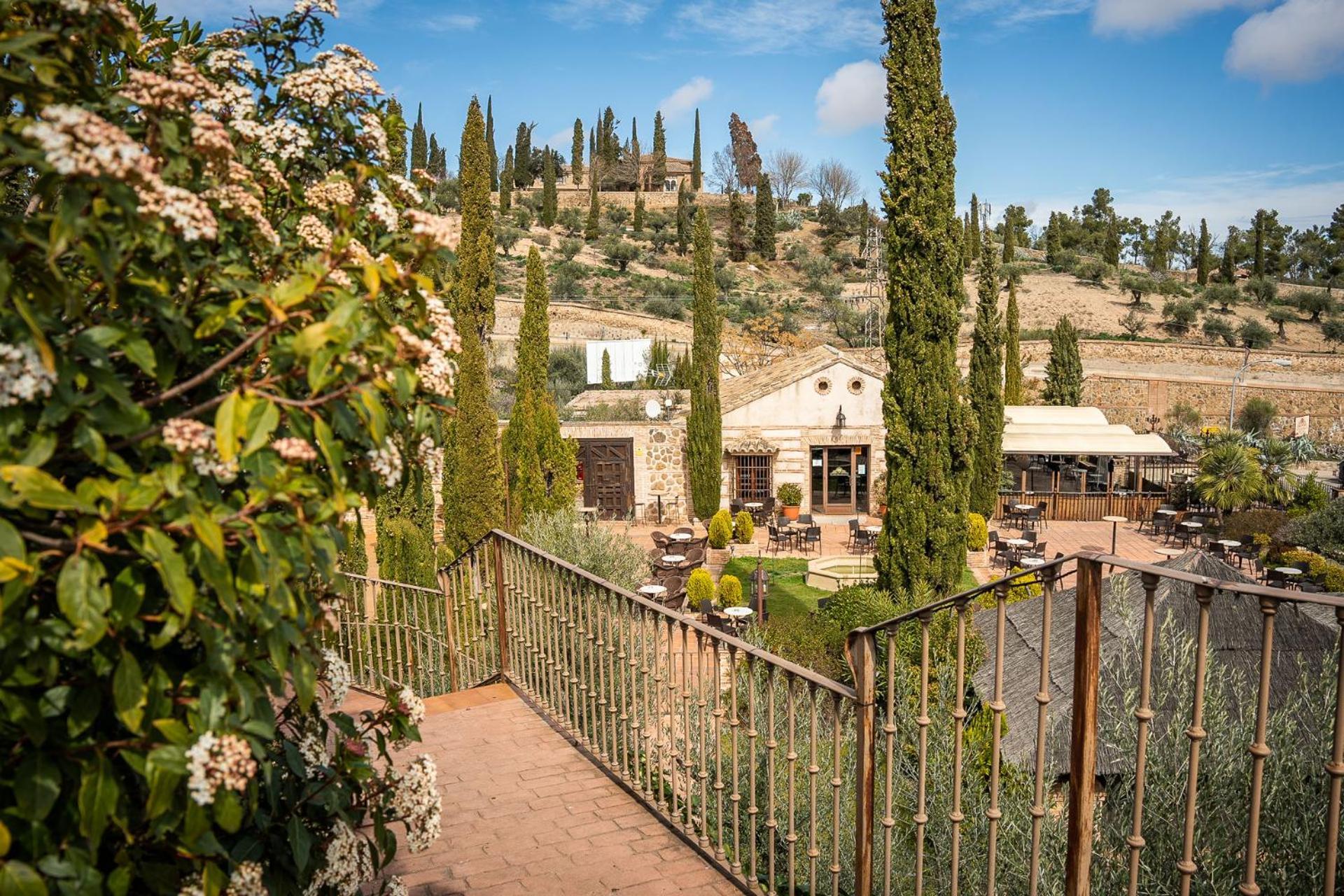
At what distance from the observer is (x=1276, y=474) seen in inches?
792

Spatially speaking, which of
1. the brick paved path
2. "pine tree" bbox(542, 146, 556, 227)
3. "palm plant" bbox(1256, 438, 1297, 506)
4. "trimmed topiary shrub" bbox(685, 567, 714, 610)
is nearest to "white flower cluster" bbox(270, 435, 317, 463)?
the brick paved path

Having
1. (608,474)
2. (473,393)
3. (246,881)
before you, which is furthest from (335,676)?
(608,474)

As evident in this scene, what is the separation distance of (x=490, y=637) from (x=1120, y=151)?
4469cm

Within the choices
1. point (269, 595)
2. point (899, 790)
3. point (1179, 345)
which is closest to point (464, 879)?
point (269, 595)

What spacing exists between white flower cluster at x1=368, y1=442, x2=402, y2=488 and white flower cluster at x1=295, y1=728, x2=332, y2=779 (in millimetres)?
691

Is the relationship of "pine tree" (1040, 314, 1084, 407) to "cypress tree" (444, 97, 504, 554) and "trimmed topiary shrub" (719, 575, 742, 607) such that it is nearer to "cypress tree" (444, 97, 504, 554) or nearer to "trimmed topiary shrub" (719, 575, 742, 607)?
"trimmed topiary shrub" (719, 575, 742, 607)

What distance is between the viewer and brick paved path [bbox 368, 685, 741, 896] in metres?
3.23

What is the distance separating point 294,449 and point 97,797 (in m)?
0.56

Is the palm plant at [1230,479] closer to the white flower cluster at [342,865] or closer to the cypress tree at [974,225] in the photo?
the white flower cluster at [342,865]

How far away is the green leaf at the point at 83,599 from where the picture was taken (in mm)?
1154

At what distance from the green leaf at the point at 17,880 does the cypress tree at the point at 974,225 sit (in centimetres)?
4988

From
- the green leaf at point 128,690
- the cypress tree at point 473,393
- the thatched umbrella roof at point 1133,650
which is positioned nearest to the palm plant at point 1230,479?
the thatched umbrella roof at point 1133,650

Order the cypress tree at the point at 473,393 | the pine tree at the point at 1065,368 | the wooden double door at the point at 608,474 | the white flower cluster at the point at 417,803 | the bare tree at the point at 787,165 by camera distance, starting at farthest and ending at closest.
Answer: the bare tree at the point at 787,165 → the pine tree at the point at 1065,368 → the wooden double door at the point at 608,474 → the cypress tree at the point at 473,393 → the white flower cluster at the point at 417,803

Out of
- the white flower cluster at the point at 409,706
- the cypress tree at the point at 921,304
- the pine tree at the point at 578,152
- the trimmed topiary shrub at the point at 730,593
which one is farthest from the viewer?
the pine tree at the point at 578,152
